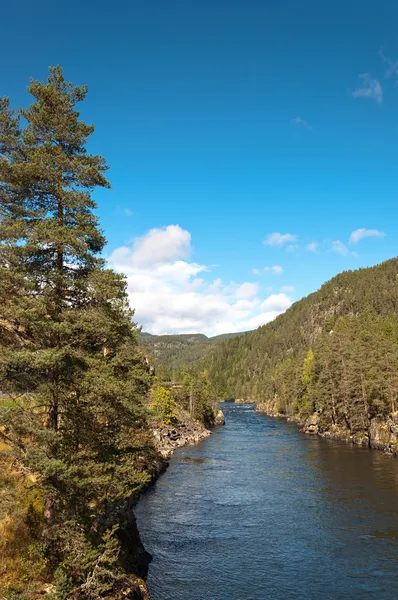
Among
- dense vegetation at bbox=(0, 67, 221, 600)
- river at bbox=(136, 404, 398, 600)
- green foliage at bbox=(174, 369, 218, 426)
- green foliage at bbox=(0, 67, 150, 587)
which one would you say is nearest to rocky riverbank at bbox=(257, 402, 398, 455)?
river at bbox=(136, 404, 398, 600)

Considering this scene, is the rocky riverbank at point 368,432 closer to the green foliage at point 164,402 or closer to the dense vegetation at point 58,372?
the green foliage at point 164,402

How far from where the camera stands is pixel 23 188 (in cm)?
1908

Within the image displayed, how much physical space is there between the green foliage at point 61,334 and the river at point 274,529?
972cm

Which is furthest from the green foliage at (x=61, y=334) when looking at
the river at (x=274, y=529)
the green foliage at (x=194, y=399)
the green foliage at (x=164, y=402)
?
the green foliage at (x=194, y=399)

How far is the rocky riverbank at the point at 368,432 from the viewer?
63844 mm

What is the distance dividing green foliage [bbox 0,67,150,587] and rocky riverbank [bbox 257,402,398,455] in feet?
179

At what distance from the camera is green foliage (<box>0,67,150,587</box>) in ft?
54.3

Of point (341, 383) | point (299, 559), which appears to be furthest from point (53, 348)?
point (341, 383)

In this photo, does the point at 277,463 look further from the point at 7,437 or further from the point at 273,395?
the point at 273,395

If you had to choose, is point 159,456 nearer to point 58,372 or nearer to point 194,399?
point 58,372

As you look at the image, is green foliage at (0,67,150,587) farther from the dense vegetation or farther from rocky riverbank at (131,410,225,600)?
rocky riverbank at (131,410,225,600)

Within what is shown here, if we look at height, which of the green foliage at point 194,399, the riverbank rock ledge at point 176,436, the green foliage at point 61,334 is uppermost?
the green foliage at point 61,334

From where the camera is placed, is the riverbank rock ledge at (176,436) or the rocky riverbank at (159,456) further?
the riverbank rock ledge at (176,436)

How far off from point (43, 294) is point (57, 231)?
8.98 ft
